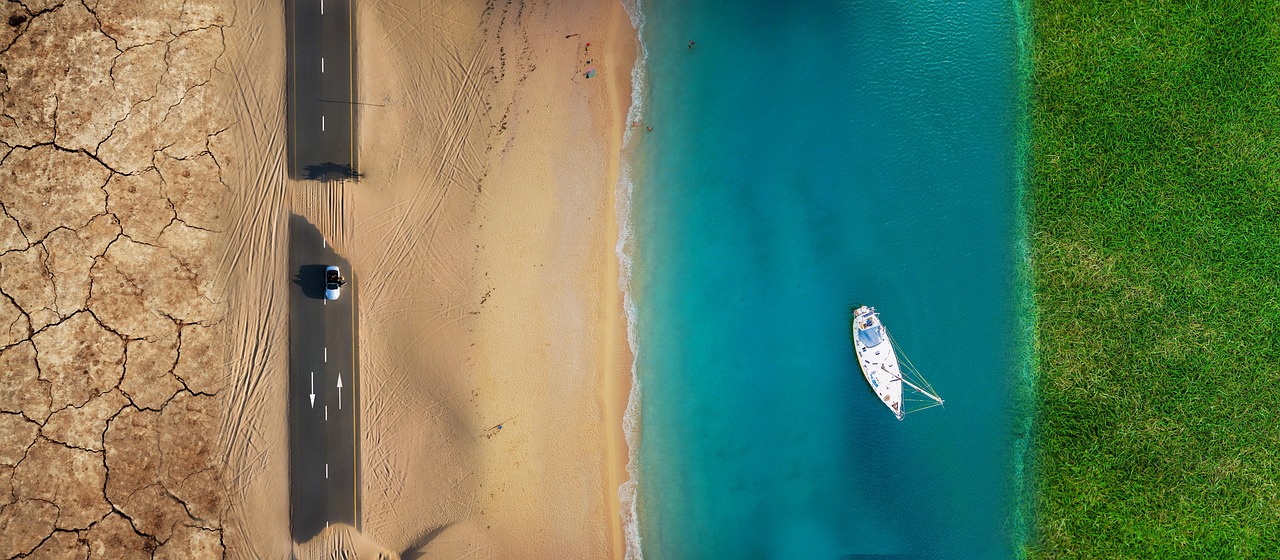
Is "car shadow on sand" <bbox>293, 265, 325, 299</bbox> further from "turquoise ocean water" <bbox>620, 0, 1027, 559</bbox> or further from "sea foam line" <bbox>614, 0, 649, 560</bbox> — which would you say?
"turquoise ocean water" <bbox>620, 0, 1027, 559</bbox>

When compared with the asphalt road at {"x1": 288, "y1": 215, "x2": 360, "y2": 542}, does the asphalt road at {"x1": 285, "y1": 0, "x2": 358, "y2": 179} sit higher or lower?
higher

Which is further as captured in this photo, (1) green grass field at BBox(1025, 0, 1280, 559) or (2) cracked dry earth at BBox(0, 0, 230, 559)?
(1) green grass field at BBox(1025, 0, 1280, 559)

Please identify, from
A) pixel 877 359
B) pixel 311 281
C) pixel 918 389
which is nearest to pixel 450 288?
pixel 311 281

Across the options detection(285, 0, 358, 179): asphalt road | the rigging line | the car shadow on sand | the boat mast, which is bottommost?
the boat mast

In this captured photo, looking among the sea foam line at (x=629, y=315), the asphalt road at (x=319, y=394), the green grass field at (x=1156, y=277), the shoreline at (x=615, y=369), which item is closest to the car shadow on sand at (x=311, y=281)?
the asphalt road at (x=319, y=394)

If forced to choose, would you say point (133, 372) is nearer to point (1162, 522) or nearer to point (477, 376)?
point (477, 376)

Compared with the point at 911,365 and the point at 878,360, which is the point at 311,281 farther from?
the point at 911,365

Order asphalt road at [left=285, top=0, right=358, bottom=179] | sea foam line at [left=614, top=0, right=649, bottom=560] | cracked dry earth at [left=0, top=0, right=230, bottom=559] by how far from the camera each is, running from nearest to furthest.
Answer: cracked dry earth at [left=0, top=0, right=230, bottom=559], asphalt road at [left=285, top=0, right=358, bottom=179], sea foam line at [left=614, top=0, right=649, bottom=560]

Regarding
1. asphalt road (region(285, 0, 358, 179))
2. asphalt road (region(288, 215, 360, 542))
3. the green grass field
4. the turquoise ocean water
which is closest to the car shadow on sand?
asphalt road (region(288, 215, 360, 542))
